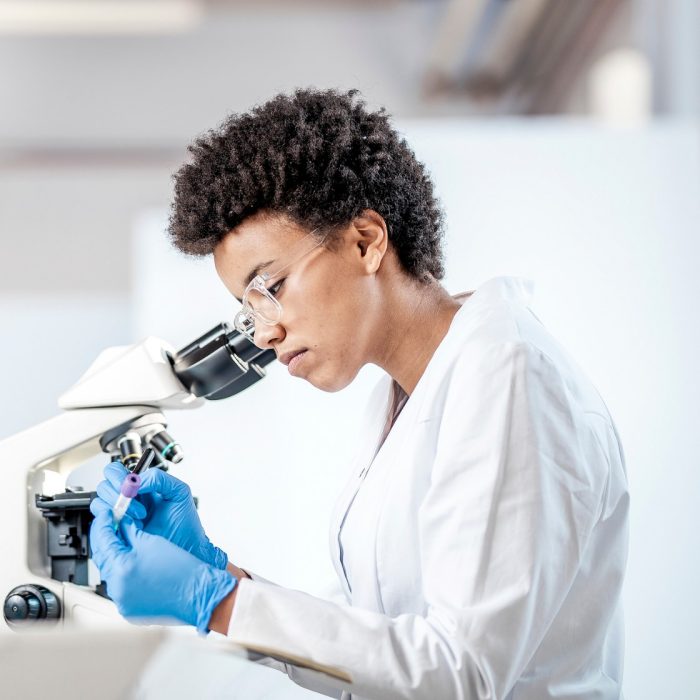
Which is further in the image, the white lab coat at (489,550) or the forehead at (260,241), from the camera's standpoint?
the forehead at (260,241)

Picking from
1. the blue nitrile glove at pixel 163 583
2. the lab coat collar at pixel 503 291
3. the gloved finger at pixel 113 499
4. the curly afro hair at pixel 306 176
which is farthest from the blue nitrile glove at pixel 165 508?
the lab coat collar at pixel 503 291

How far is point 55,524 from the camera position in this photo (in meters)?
1.36

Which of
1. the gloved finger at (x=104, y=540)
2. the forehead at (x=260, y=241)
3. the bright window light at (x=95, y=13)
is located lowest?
the gloved finger at (x=104, y=540)

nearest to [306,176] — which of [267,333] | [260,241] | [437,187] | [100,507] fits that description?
[260,241]

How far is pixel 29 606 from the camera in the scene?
1276 millimetres

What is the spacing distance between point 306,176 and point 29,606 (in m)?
0.71

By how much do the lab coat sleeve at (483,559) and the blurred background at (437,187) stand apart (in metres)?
0.17

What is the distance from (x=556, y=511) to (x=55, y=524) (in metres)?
0.74

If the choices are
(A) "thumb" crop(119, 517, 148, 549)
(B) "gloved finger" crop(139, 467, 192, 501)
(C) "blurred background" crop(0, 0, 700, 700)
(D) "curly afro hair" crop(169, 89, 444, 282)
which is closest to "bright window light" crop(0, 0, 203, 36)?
(C) "blurred background" crop(0, 0, 700, 700)

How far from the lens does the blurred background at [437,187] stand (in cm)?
225

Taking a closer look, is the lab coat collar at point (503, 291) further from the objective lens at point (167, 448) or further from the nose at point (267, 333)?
the objective lens at point (167, 448)

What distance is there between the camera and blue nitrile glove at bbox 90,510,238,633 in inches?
42.6

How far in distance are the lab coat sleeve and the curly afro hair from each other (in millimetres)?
318

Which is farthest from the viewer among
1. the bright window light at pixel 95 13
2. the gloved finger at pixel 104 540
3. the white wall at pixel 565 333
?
the bright window light at pixel 95 13
